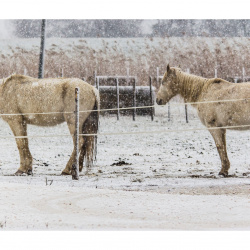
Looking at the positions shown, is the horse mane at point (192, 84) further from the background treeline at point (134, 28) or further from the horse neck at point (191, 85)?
the background treeline at point (134, 28)

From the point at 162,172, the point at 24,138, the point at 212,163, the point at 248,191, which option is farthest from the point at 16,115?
the point at 248,191

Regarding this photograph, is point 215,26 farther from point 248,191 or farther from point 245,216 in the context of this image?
point 245,216

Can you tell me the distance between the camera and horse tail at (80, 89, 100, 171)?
268 inches

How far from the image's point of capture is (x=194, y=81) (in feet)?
23.6

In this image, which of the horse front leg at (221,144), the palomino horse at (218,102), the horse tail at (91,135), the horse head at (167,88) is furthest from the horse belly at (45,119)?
the horse front leg at (221,144)

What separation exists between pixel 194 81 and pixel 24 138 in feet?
8.61

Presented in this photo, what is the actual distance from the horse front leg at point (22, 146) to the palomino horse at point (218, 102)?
7.14 feet

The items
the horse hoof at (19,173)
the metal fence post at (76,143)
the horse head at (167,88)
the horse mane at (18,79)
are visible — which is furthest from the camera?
the horse head at (167,88)

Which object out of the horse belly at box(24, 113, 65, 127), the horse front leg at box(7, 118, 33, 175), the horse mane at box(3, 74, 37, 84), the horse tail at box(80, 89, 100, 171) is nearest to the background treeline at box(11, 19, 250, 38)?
the horse mane at box(3, 74, 37, 84)

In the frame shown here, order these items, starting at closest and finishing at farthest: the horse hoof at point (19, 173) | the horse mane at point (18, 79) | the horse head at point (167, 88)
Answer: the horse hoof at point (19, 173) → the horse mane at point (18, 79) → the horse head at point (167, 88)

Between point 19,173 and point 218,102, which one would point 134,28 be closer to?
point 218,102

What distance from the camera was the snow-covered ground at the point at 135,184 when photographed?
4.92 m

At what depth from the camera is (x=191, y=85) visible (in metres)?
7.24

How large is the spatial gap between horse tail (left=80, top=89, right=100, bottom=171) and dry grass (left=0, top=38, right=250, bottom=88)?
17.6 inches
